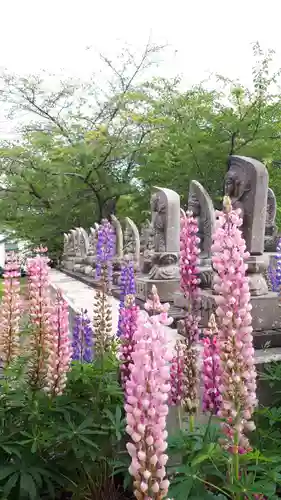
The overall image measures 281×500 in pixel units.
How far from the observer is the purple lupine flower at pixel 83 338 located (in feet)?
13.4

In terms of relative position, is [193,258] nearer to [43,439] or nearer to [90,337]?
[43,439]

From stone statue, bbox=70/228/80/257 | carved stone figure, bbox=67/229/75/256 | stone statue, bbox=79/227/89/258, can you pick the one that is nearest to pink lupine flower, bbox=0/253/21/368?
stone statue, bbox=79/227/89/258

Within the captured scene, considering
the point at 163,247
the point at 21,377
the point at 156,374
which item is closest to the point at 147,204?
the point at 163,247

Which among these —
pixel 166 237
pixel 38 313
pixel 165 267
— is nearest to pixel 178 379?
pixel 38 313

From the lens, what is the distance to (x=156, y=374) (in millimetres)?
1392

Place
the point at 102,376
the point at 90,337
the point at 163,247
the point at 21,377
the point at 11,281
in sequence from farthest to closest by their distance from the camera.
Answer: the point at 163,247 < the point at 90,337 < the point at 11,281 < the point at 21,377 < the point at 102,376

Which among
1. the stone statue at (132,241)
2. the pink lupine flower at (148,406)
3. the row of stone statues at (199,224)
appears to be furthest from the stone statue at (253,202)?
the stone statue at (132,241)

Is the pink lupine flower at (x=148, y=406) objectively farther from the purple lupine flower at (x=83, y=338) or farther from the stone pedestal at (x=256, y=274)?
the stone pedestal at (x=256, y=274)

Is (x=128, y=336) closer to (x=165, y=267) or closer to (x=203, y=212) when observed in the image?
(x=203, y=212)

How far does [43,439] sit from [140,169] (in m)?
18.2

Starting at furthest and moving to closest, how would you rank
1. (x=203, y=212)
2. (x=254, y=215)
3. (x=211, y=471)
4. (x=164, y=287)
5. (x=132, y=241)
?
(x=132, y=241) < (x=164, y=287) < (x=203, y=212) < (x=254, y=215) < (x=211, y=471)

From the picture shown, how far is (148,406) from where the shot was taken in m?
1.38

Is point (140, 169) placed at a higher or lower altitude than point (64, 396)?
higher

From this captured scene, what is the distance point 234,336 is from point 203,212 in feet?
20.2
